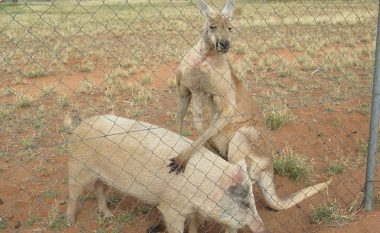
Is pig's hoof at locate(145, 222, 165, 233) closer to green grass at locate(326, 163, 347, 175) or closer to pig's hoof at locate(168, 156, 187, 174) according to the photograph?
pig's hoof at locate(168, 156, 187, 174)

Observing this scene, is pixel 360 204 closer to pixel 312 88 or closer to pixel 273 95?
pixel 273 95

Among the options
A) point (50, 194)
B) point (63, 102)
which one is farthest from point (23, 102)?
point (50, 194)

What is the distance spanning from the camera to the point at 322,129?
22.5ft

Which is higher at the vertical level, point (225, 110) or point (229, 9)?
point (229, 9)

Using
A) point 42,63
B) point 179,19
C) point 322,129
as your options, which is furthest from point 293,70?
point 179,19

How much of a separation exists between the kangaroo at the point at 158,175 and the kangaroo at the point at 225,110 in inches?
12.8

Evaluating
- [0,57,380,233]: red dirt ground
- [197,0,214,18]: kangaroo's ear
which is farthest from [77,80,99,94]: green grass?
[197,0,214,18]: kangaroo's ear

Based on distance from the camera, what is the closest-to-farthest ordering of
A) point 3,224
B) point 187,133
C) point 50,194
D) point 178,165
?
point 178,165
point 3,224
point 50,194
point 187,133

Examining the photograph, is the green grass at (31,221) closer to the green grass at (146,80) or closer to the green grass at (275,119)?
the green grass at (275,119)

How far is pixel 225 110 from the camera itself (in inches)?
175

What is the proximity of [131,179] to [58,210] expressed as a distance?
3.23 ft

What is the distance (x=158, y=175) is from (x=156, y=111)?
3874 mm

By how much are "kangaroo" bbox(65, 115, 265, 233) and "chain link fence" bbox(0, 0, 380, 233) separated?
72mm

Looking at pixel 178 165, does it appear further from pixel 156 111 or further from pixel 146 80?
pixel 146 80
